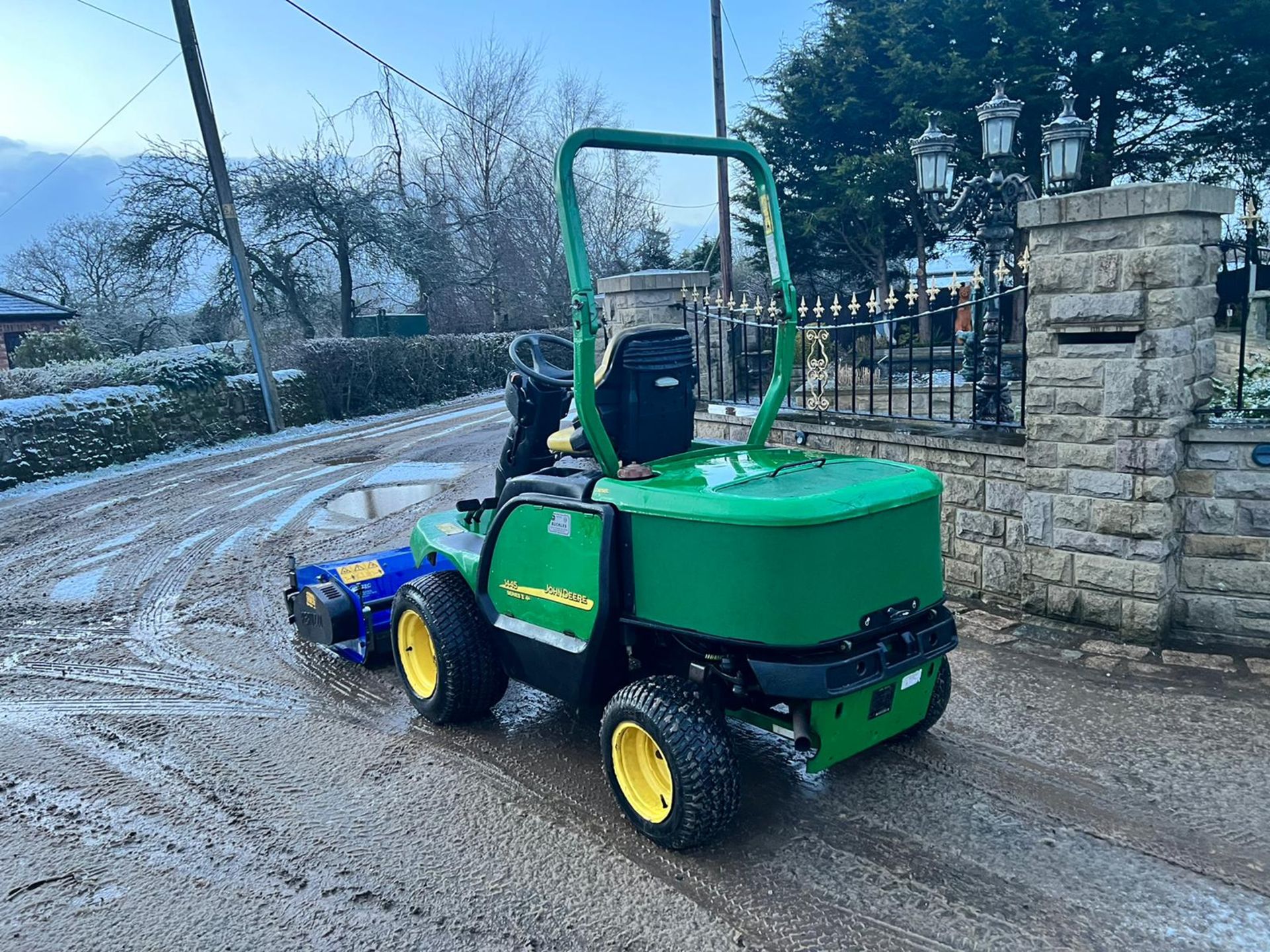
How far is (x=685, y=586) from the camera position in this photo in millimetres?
3141

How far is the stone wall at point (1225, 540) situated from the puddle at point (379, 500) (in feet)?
21.5

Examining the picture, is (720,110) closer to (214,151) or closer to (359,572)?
(214,151)

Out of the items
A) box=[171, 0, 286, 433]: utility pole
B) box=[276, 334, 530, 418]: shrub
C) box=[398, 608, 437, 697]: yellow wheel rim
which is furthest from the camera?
box=[276, 334, 530, 418]: shrub

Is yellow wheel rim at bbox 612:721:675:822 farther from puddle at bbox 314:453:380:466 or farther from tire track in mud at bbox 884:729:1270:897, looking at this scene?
puddle at bbox 314:453:380:466

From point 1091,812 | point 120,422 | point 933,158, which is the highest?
point 933,158

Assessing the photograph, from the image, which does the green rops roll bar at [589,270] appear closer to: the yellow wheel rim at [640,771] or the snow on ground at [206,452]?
the yellow wheel rim at [640,771]

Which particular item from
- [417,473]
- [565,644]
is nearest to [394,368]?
[417,473]

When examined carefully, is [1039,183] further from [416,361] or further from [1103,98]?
[416,361]

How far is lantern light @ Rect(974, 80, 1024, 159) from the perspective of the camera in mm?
8156

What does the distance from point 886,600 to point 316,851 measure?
2.24 m

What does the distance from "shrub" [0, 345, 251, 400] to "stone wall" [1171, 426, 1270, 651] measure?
12.9 meters

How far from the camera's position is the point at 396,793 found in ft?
12.1

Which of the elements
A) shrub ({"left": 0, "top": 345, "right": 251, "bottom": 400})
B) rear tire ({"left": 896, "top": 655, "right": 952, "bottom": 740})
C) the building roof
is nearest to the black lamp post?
rear tire ({"left": 896, "top": 655, "right": 952, "bottom": 740})

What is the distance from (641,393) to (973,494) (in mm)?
2764
